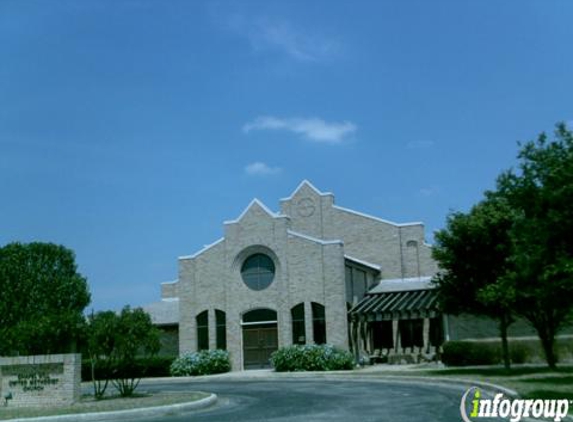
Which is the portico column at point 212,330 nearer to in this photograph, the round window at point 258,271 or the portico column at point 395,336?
the round window at point 258,271

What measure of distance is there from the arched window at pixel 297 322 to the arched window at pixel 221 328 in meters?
3.86

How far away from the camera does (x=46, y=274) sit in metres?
40.6

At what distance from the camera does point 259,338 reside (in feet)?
126

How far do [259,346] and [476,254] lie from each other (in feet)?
48.9

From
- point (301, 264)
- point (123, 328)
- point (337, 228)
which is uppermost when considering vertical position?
point (337, 228)

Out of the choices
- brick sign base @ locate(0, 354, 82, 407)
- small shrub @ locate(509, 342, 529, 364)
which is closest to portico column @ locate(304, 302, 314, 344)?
small shrub @ locate(509, 342, 529, 364)

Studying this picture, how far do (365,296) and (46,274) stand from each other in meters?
18.2

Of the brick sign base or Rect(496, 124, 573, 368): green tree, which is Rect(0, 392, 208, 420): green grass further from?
Rect(496, 124, 573, 368): green tree

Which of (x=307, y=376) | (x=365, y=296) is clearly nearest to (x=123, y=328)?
(x=307, y=376)

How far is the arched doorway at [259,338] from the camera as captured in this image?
125 ft

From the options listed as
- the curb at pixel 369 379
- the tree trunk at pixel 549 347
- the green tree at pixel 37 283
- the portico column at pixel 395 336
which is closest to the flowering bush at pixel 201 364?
the curb at pixel 369 379

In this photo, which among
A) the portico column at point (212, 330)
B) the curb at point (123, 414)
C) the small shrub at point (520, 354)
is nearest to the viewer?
the curb at point (123, 414)

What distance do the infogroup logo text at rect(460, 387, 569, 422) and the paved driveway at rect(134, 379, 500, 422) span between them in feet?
1.16

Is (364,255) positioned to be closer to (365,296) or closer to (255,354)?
(365,296)
